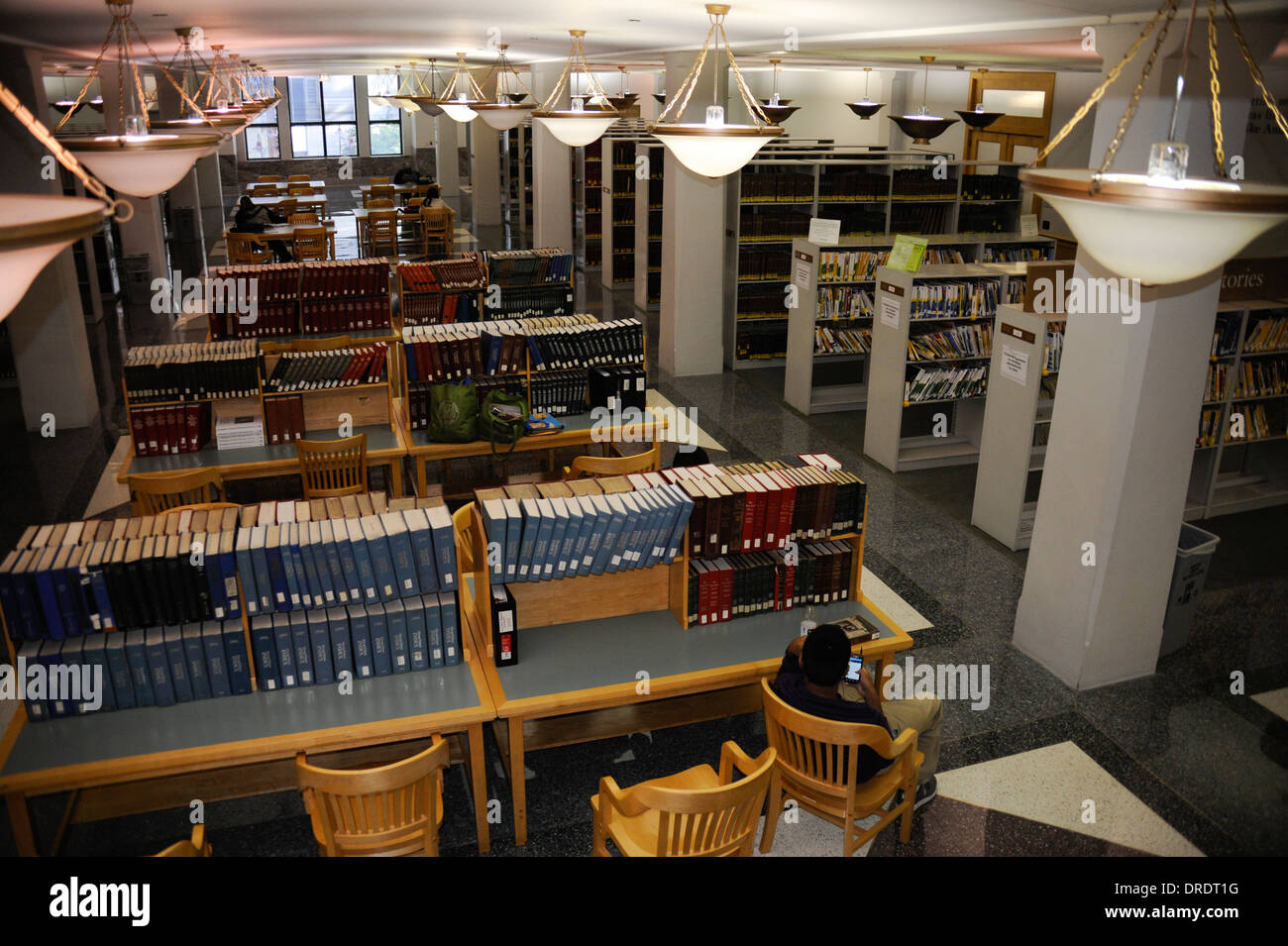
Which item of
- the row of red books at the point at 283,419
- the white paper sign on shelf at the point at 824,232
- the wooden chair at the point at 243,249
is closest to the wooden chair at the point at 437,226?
the wooden chair at the point at 243,249

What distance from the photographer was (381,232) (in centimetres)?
1786

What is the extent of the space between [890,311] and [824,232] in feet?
4.24

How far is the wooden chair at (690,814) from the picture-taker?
3.17 m

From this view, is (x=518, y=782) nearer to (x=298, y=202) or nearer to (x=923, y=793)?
(x=923, y=793)

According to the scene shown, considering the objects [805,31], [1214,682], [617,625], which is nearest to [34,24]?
[805,31]

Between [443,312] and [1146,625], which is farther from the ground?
[443,312]

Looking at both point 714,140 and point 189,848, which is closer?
point 189,848

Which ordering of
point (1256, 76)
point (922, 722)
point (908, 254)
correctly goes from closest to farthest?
point (1256, 76) < point (922, 722) < point (908, 254)

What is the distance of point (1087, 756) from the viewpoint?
15.3 ft

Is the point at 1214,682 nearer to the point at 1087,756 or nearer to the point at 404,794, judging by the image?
the point at 1087,756

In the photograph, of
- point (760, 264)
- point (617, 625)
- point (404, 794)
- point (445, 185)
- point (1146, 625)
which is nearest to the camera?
point (404, 794)

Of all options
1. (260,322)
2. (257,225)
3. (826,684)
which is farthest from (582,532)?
(257,225)

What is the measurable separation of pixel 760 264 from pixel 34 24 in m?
6.75

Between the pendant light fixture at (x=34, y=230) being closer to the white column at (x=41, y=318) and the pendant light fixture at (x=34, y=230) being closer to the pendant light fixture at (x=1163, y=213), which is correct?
the pendant light fixture at (x=1163, y=213)
